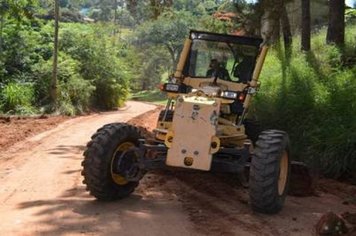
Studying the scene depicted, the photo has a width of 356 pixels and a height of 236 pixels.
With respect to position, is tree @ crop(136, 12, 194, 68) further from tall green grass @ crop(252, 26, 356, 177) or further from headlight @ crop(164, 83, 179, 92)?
headlight @ crop(164, 83, 179, 92)

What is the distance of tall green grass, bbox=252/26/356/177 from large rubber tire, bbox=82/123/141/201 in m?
4.21

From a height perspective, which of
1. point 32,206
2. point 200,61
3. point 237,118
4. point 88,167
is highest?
point 200,61

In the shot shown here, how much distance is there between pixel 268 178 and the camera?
22.8 feet

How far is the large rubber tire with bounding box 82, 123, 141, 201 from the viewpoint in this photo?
7.47 meters

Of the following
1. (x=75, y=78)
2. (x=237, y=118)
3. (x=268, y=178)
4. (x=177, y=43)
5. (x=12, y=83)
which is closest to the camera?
(x=268, y=178)

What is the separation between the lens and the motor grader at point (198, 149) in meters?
7.09

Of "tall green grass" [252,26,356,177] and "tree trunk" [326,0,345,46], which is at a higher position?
"tree trunk" [326,0,345,46]

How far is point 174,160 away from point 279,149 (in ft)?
4.61

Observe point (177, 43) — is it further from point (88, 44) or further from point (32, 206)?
point (32, 206)

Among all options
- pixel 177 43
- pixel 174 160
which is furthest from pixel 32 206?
pixel 177 43

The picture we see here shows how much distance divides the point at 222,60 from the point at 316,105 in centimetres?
338

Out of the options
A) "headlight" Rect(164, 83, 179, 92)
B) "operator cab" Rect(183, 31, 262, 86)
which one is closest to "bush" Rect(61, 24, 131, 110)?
"operator cab" Rect(183, 31, 262, 86)

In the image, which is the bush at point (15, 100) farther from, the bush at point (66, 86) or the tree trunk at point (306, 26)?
the tree trunk at point (306, 26)

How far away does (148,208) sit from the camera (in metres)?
7.41
